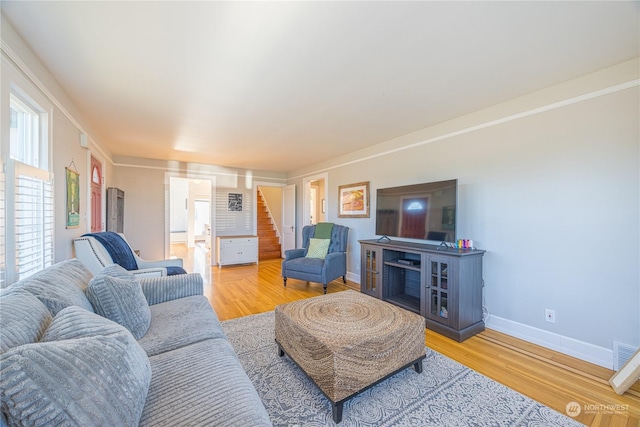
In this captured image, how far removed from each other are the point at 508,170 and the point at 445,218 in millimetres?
741

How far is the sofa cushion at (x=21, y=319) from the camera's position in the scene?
81cm

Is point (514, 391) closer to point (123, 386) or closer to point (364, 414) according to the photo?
point (364, 414)

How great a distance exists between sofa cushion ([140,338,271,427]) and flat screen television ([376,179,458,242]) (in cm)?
242

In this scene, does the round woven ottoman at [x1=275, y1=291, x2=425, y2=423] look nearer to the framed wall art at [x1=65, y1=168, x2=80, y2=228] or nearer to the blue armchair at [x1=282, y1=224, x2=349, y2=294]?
the blue armchair at [x1=282, y1=224, x2=349, y2=294]

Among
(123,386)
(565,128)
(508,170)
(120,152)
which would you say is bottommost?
(123,386)

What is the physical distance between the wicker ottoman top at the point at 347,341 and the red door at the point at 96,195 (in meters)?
3.04

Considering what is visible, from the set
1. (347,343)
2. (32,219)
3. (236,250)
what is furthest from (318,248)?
(32,219)

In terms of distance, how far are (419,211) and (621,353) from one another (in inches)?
75.2

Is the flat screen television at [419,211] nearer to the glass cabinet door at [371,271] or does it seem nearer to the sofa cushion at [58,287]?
the glass cabinet door at [371,271]

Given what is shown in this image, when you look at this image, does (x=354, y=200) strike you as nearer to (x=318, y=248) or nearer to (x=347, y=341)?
(x=318, y=248)

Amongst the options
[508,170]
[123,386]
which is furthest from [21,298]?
[508,170]

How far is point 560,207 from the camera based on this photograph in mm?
2201

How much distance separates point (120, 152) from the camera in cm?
455

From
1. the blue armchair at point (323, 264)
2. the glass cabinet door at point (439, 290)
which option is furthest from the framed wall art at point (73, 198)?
the glass cabinet door at point (439, 290)
